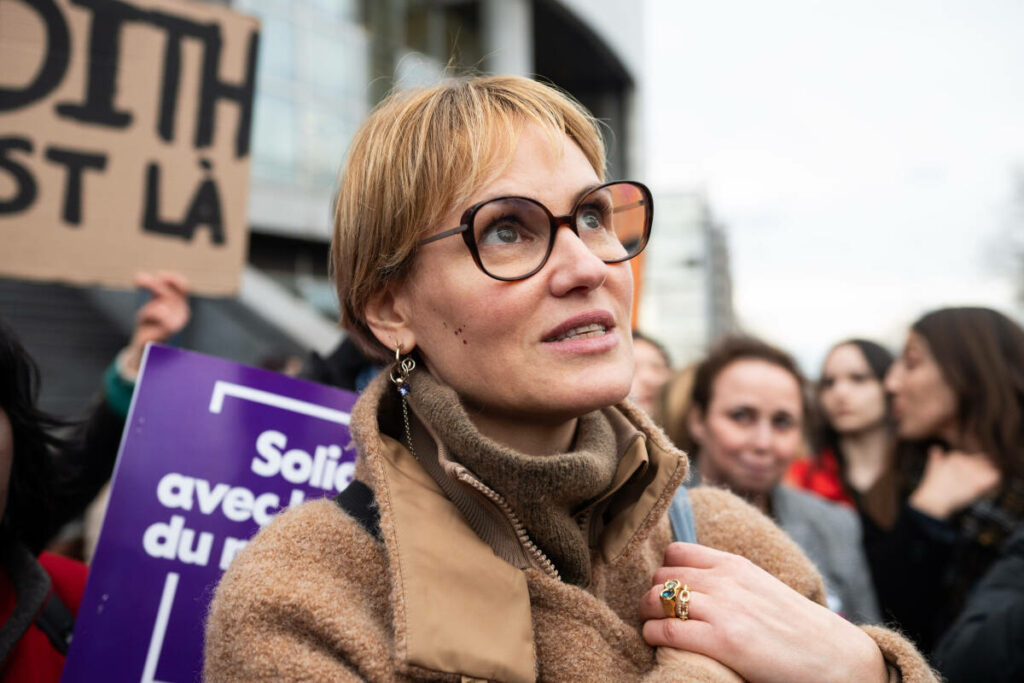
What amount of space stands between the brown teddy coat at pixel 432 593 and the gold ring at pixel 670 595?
0.07 metres

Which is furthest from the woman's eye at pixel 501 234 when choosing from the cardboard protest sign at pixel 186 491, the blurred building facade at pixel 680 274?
the blurred building facade at pixel 680 274

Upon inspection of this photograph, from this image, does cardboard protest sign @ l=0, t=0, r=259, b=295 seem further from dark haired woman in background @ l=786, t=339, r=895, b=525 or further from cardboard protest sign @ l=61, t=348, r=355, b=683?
dark haired woman in background @ l=786, t=339, r=895, b=525

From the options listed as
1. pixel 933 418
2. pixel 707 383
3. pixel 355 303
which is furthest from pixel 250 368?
pixel 933 418

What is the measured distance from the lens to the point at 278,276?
60.8 ft

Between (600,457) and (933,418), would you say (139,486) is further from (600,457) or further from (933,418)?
(933,418)

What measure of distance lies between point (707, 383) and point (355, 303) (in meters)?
2.40

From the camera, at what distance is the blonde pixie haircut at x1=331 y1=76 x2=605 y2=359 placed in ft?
4.97

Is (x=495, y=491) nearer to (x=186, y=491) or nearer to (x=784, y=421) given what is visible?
(x=186, y=491)

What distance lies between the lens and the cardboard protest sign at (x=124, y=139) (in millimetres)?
2914

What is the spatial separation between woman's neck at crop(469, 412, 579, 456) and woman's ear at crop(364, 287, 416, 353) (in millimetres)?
195

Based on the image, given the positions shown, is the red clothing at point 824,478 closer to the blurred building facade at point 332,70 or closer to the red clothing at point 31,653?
the red clothing at point 31,653

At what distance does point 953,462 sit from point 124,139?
3224mm

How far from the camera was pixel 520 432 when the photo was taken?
5.17 ft

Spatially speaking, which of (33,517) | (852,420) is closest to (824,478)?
(852,420)
